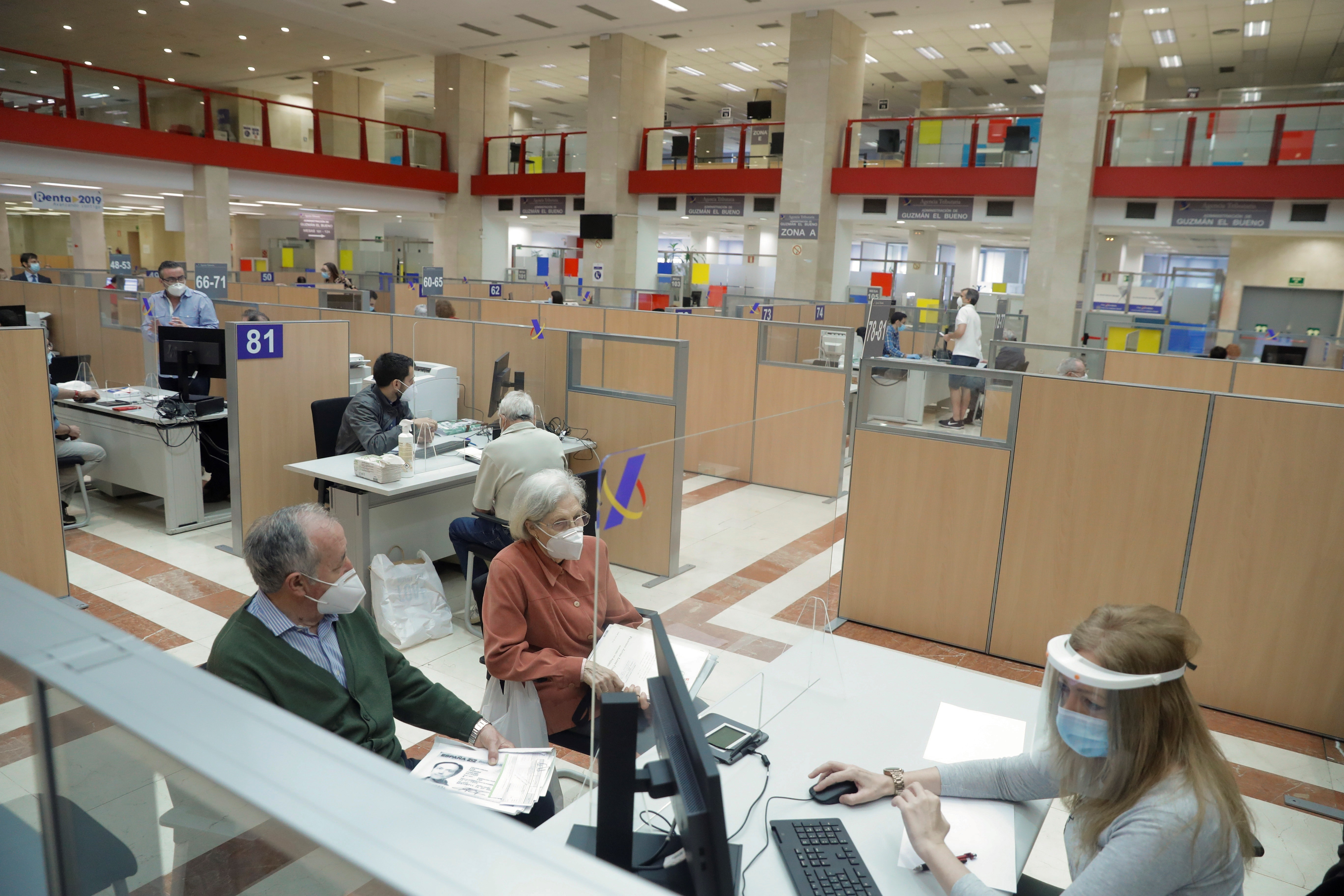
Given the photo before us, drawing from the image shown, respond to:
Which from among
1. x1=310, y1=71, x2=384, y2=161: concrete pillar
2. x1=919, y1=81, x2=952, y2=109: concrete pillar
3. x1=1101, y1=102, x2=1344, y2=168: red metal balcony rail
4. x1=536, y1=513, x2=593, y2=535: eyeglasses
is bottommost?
x1=536, y1=513, x2=593, y2=535: eyeglasses

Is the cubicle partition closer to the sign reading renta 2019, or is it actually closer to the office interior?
the office interior

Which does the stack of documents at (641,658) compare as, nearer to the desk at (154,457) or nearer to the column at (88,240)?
the desk at (154,457)

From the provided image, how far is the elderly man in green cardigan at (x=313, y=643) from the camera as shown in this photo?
6.06ft

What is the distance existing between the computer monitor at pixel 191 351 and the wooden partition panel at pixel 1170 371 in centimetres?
622

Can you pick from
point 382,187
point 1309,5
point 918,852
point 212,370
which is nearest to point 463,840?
point 918,852

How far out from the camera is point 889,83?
1814 cm

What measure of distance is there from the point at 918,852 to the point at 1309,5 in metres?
14.5

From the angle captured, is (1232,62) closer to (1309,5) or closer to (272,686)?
(1309,5)

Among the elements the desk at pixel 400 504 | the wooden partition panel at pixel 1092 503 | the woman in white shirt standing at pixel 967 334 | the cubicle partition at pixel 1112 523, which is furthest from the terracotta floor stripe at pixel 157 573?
the woman in white shirt standing at pixel 967 334

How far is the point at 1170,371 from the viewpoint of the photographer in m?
6.71

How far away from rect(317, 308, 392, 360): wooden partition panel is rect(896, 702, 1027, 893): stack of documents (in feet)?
17.1

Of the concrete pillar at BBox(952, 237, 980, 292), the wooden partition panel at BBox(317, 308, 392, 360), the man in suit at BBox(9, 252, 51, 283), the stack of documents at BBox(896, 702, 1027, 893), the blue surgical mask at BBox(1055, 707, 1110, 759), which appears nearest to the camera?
the blue surgical mask at BBox(1055, 707, 1110, 759)

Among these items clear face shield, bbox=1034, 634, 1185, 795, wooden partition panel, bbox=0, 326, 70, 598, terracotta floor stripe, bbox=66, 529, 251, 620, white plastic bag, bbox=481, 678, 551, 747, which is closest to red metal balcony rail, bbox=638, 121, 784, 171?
terracotta floor stripe, bbox=66, 529, 251, 620

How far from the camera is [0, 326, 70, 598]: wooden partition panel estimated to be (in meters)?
3.80
